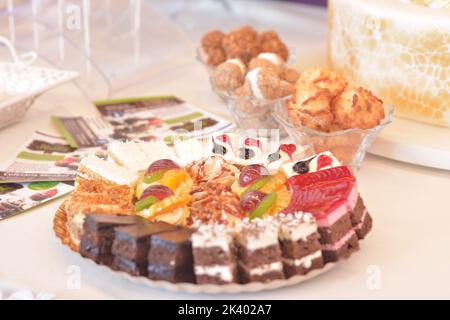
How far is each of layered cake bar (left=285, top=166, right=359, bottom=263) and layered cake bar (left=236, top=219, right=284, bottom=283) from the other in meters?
0.08

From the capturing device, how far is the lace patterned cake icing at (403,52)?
54.8 inches

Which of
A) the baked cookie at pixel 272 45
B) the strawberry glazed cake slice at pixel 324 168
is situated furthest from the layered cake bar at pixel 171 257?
the baked cookie at pixel 272 45

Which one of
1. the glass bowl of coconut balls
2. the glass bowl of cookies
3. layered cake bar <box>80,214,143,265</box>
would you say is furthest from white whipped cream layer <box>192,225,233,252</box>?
the glass bowl of coconut balls

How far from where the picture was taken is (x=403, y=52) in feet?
4.67

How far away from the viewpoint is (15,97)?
1478 millimetres

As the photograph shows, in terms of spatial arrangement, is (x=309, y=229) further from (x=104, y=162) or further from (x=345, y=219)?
(x=104, y=162)

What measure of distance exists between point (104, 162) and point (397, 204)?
18.7 inches

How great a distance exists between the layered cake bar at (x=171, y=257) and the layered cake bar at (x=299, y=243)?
0.38ft

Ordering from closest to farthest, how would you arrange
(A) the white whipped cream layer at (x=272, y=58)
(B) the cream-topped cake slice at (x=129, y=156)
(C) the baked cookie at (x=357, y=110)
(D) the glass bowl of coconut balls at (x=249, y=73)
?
(B) the cream-topped cake slice at (x=129, y=156) < (C) the baked cookie at (x=357, y=110) < (D) the glass bowl of coconut balls at (x=249, y=73) < (A) the white whipped cream layer at (x=272, y=58)

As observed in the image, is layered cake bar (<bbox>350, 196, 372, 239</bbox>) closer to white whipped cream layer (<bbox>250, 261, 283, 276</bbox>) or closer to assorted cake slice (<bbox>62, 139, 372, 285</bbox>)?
assorted cake slice (<bbox>62, 139, 372, 285</bbox>)

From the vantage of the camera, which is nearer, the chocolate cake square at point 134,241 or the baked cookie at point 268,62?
the chocolate cake square at point 134,241

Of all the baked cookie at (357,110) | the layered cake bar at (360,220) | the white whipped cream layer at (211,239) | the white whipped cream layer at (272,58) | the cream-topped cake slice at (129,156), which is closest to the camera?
the white whipped cream layer at (211,239)

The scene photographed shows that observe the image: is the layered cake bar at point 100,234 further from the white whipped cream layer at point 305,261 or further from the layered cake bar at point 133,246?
the white whipped cream layer at point 305,261
